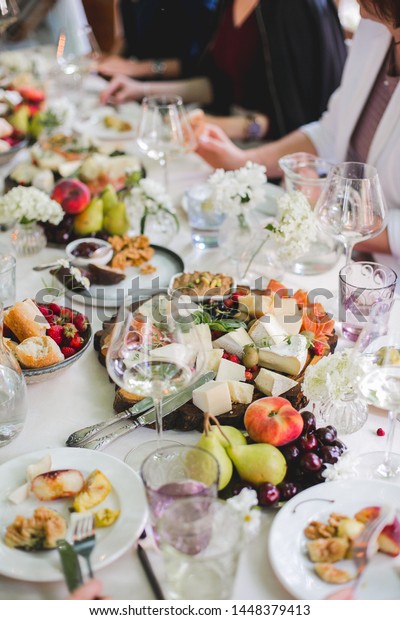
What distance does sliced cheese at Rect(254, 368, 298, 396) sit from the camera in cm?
111

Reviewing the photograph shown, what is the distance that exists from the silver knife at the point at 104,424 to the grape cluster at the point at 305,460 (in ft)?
0.79

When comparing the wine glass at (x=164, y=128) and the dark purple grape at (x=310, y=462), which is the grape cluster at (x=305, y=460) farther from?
the wine glass at (x=164, y=128)

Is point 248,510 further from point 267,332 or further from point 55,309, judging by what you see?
point 55,309

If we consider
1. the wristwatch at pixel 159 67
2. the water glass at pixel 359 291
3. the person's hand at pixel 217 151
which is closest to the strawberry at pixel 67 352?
the water glass at pixel 359 291

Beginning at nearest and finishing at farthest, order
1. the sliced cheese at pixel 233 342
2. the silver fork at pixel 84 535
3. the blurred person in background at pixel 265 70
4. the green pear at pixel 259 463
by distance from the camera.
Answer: the silver fork at pixel 84 535 < the green pear at pixel 259 463 < the sliced cheese at pixel 233 342 < the blurred person in background at pixel 265 70

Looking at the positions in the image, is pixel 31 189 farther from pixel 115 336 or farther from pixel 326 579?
pixel 326 579

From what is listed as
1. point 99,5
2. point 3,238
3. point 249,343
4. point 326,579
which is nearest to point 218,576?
point 326,579

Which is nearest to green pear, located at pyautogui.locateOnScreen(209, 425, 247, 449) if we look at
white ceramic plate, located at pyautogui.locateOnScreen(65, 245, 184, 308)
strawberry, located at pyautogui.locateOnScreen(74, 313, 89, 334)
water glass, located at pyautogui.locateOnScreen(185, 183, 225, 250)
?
strawberry, located at pyautogui.locateOnScreen(74, 313, 89, 334)

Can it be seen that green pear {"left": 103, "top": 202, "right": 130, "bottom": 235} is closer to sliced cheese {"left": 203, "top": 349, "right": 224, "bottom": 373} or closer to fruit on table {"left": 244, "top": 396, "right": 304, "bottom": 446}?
sliced cheese {"left": 203, "top": 349, "right": 224, "bottom": 373}

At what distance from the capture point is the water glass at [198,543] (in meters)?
0.75

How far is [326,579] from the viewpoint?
2.69ft

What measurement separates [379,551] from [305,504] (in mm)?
113

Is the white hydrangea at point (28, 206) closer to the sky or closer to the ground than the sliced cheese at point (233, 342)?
closer to the sky

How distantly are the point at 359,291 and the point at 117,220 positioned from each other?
68 cm
